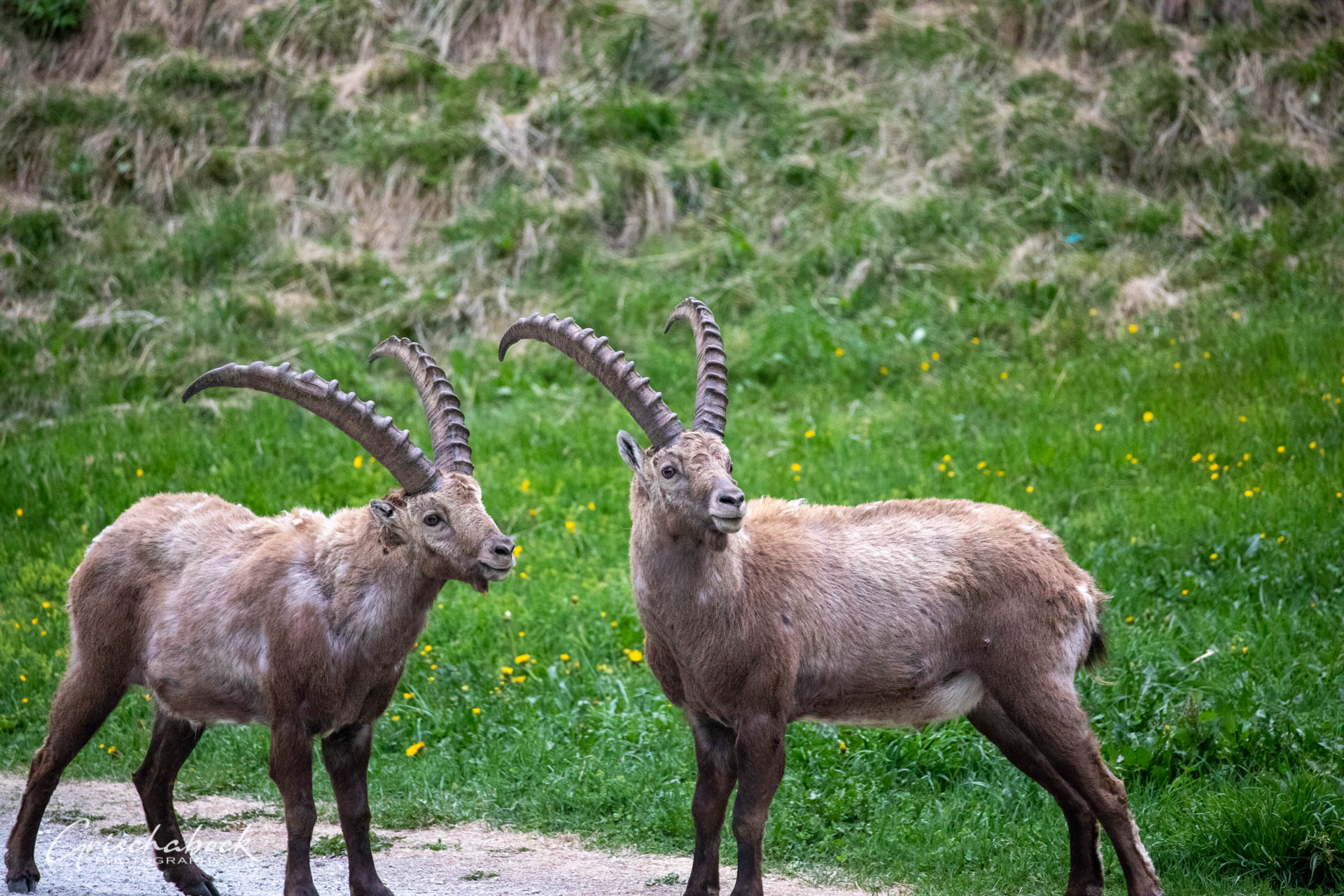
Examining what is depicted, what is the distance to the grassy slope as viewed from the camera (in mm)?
7723

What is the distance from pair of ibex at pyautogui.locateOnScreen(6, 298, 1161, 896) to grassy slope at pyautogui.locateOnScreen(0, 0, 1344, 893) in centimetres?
107

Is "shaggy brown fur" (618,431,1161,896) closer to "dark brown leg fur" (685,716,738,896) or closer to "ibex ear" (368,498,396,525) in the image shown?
"dark brown leg fur" (685,716,738,896)

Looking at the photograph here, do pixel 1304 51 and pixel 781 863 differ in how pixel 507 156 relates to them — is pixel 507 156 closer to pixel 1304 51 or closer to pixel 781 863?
pixel 1304 51

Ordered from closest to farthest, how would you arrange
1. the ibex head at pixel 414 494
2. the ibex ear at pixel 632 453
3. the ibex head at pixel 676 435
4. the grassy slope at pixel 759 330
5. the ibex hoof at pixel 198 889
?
the ibex head at pixel 676 435, the ibex head at pixel 414 494, the ibex ear at pixel 632 453, the ibex hoof at pixel 198 889, the grassy slope at pixel 759 330

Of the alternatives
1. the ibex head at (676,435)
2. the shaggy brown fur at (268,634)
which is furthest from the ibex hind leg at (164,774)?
the ibex head at (676,435)

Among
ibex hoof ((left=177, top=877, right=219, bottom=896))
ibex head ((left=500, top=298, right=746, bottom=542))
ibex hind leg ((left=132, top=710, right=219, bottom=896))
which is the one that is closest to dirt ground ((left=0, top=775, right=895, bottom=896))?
ibex hoof ((left=177, top=877, right=219, bottom=896))

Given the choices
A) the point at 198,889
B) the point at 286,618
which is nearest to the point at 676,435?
the point at 286,618

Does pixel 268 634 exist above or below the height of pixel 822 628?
below

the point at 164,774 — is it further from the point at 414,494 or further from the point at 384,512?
the point at 414,494

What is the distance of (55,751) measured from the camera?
21.3 feet

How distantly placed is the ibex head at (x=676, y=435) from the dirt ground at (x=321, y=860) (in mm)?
2060

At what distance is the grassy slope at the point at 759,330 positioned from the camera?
7.72 metres

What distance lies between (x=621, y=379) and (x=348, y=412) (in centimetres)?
131

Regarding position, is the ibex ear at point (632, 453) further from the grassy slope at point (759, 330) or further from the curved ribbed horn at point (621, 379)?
the grassy slope at point (759, 330)
